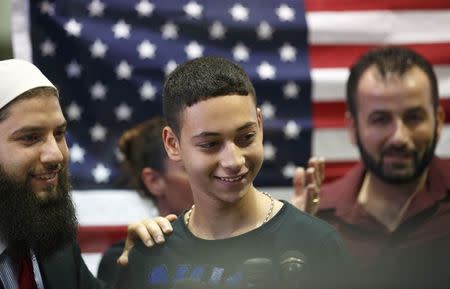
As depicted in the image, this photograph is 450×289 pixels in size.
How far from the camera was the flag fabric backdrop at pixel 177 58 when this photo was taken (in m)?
3.84

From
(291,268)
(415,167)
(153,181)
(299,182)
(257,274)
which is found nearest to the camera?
(257,274)

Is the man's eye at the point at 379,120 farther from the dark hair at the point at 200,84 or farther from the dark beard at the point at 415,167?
the dark hair at the point at 200,84

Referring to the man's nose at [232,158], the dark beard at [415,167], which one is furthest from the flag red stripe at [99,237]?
the man's nose at [232,158]

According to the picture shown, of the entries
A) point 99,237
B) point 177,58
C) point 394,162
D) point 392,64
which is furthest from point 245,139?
point 99,237

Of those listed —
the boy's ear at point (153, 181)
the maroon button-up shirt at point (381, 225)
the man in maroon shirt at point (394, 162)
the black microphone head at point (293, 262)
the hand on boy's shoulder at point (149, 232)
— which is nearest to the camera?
the black microphone head at point (293, 262)

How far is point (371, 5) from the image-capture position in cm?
385

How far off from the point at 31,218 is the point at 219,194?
70 cm

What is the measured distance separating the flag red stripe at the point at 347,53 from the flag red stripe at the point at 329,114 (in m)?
0.19

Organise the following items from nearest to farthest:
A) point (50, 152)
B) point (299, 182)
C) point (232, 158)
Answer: point (232, 158)
point (50, 152)
point (299, 182)

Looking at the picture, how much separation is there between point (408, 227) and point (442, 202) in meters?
0.17

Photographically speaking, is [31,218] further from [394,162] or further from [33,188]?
[394,162]

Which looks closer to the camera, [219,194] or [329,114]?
[219,194]

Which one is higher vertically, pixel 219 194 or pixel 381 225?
pixel 219 194

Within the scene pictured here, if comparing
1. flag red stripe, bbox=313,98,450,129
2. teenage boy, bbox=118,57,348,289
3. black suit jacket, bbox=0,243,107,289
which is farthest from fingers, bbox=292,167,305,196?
flag red stripe, bbox=313,98,450,129
